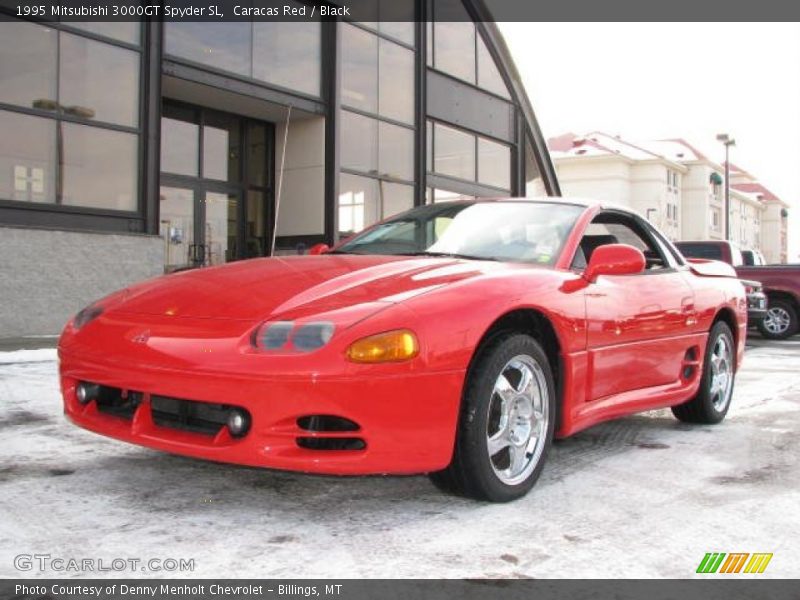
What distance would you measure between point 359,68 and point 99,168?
20.4ft

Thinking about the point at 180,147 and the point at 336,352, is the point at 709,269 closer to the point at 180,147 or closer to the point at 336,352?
the point at 336,352

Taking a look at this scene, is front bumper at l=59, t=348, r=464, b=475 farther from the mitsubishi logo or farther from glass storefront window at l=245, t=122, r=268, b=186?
glass storefront window at l=245, t=122, r=268, b=186

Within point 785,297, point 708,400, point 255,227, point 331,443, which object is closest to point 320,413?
point 331,443

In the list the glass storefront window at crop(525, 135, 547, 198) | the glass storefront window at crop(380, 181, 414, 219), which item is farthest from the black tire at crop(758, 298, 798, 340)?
the glass storefront window at crop(525, 135, 547, 198)

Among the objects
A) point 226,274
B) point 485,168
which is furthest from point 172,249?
point 226,274

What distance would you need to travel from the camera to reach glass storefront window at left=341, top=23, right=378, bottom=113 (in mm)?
15261

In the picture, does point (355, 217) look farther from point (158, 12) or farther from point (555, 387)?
point (555, 387)

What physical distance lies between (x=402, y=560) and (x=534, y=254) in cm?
185

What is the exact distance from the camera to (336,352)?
2.81 metres

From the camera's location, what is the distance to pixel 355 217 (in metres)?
15.6

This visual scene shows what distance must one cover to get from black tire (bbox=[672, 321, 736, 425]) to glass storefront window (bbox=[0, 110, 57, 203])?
8.58m

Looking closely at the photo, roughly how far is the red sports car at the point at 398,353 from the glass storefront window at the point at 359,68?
11.5 metres
